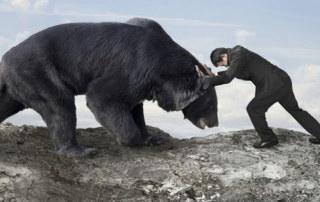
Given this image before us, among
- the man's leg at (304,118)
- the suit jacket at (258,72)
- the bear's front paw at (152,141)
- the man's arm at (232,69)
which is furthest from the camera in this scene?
the bear's front paw at (152,141)

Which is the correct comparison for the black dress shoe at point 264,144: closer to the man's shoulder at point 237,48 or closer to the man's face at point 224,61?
the man's face at point 224,61

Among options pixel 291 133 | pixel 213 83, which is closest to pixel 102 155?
pixel 213 83

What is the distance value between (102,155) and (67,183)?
968 millimetres

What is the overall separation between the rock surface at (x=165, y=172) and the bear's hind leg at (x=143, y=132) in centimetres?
19

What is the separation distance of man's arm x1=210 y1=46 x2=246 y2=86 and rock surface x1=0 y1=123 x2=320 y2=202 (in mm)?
1133

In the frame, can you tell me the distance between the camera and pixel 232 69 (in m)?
7.02

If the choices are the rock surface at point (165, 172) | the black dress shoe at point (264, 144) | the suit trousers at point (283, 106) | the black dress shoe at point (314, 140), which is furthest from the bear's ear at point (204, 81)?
the black dress shoe at point (314, 140)

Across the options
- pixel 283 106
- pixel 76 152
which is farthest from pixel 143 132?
pixel 283 106

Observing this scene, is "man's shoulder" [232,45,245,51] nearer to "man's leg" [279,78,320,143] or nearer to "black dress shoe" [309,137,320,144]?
"man's leg" [279,78,320,143]

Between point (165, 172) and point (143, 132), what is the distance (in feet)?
5.25

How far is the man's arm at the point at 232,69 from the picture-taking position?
22.9 ft

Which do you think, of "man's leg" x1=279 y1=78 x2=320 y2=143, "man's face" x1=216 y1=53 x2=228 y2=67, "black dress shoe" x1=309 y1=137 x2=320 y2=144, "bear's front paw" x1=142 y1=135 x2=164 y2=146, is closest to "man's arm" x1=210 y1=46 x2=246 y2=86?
"man's face" x1=216 y1=53 x2=228 y2=67

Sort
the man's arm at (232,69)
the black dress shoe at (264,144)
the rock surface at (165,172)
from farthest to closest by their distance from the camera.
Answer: the black dress shoe at (264,144), the man's arm at (232,69), the rock surface at (165,172)

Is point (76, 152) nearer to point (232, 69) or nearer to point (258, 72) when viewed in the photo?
point (232, 69)
